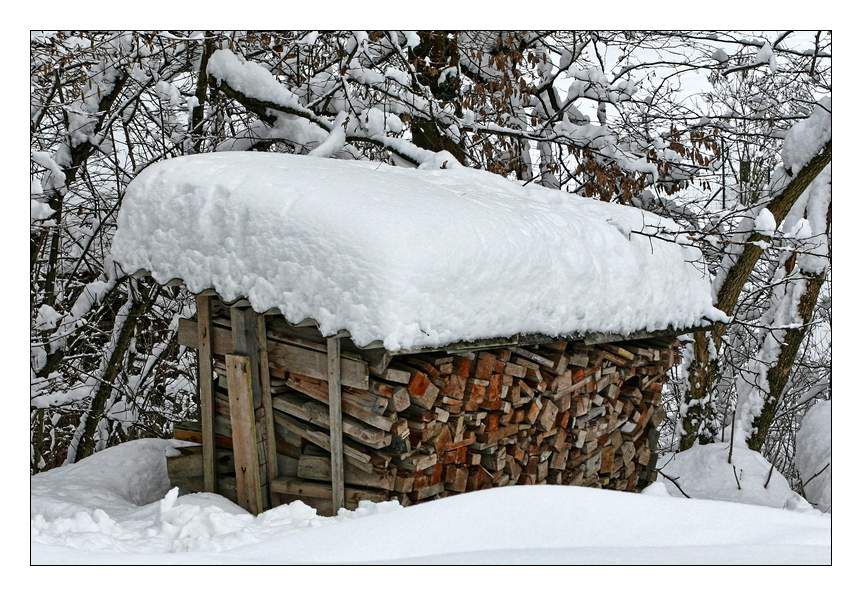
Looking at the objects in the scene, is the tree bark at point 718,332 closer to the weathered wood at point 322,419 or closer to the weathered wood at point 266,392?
the weathered wood at point 322,419

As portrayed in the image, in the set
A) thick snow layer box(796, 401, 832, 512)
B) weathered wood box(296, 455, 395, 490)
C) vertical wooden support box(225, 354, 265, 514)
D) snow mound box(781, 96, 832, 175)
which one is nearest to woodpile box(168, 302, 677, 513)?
weathered wood box(296, 455, 395, 490)

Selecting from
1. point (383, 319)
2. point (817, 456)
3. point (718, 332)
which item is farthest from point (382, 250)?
point (718, 332)

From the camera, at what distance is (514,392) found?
16.2 ft

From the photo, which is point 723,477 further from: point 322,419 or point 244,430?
point 244,430

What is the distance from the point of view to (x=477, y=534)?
11.7 ft

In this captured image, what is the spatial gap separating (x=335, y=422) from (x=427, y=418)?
0.52 meters

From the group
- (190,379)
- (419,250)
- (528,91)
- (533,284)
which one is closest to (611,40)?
(528,91)

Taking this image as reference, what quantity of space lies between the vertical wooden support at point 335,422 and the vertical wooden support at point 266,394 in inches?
17.7

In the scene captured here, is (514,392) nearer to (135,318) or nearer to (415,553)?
(415,553)

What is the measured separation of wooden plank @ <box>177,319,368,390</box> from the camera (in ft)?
14.3

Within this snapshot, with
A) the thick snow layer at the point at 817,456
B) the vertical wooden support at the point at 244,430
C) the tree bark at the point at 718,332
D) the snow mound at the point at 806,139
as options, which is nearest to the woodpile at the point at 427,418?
the vertical wooden support at the point at 244,430

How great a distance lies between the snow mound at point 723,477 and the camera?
7500 mm

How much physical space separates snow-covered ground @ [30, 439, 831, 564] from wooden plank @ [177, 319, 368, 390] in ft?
2.34

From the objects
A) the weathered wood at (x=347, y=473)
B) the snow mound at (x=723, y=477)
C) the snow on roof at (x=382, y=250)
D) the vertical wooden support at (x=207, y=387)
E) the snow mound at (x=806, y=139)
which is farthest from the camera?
the snow mound at (x=723, y=477)
